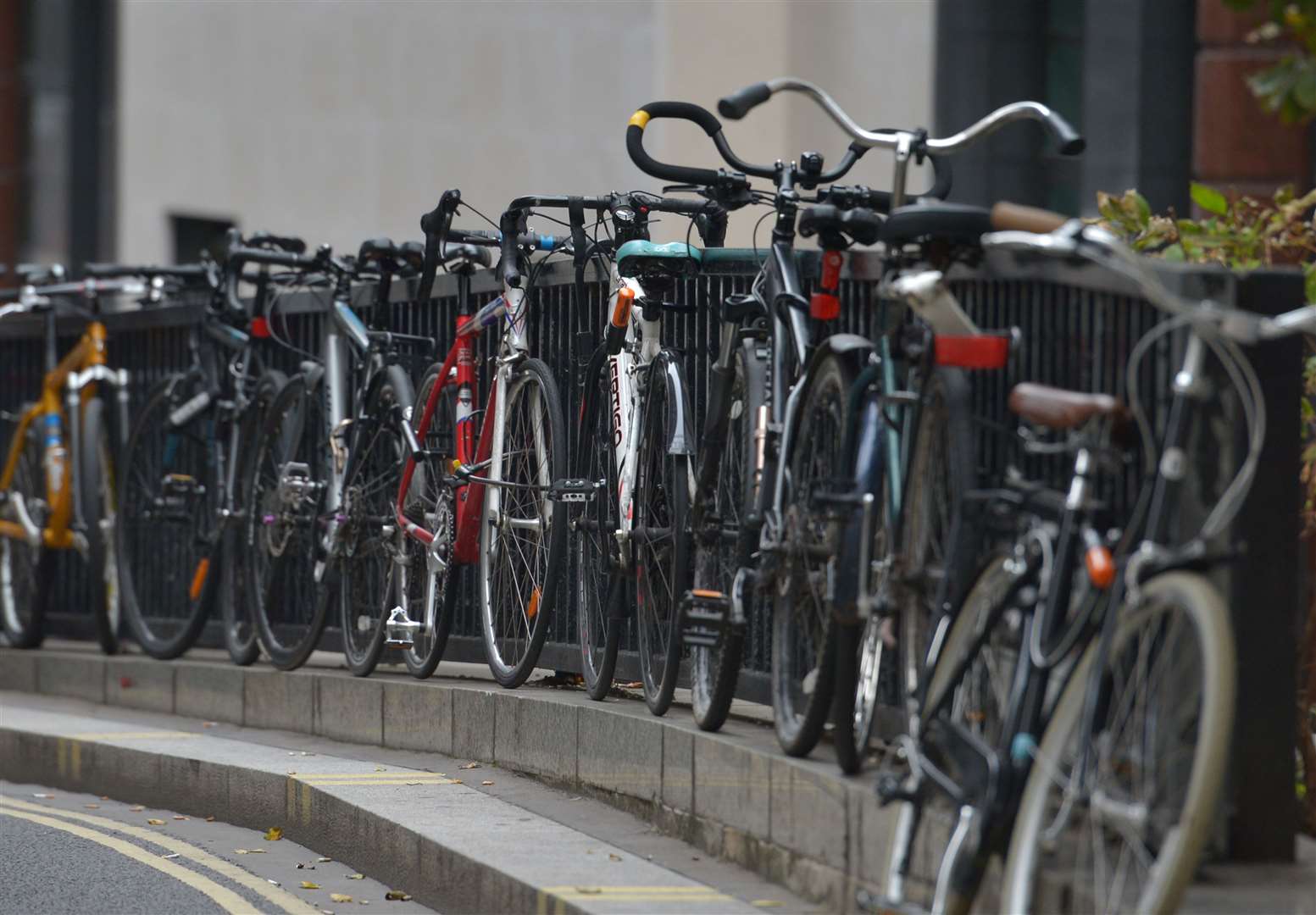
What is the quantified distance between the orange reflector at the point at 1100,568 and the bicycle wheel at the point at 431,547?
4.16m

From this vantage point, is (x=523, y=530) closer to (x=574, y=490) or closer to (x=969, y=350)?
(x=574, y=490)

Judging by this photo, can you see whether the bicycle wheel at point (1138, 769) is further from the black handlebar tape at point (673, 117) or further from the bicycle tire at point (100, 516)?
the bicycle tire at point (100, 516)

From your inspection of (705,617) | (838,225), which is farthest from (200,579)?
(838,225)

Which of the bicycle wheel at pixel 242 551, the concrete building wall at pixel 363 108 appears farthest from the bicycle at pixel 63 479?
the concrete building wall at pixel 363 108

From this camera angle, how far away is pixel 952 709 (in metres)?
5.16

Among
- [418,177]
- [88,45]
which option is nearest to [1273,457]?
[88,45]

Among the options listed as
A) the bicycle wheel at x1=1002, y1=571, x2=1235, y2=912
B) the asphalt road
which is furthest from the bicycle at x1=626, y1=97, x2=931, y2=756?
the bicycle wheel at x1=1002, y1=571, x2=1235, y2=912

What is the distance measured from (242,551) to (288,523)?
675 mm

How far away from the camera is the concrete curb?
5785mm

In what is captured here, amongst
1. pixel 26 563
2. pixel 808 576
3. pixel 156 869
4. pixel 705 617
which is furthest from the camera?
pixel 26 563

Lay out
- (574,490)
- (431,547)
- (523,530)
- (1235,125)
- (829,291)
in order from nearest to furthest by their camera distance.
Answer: (829,291) → (574,490) → (523,530) → (431,547) → (1235,125)

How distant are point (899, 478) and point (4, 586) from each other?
7291 millimetres

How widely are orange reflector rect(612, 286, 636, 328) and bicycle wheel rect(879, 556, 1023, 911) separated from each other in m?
2.33

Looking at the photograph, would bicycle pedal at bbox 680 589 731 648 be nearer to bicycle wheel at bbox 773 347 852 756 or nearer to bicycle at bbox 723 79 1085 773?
bicycle wheel at bbox 773 347 852 756
